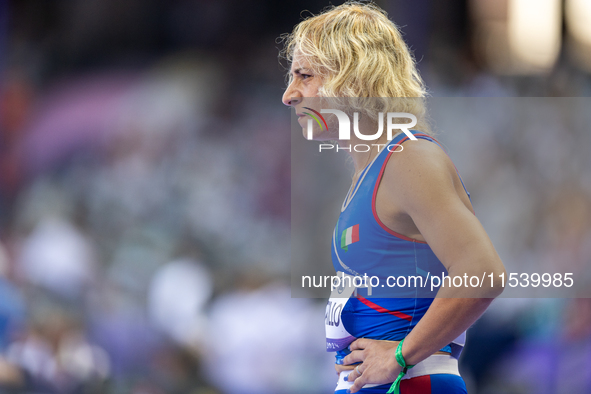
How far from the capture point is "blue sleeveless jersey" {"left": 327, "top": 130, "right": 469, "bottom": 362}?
1.03 metres

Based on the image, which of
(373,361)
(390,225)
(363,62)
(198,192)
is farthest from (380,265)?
(198,192)

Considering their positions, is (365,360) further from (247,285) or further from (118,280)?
(118,280)

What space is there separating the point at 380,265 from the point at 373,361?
19cm

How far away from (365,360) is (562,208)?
2.87m

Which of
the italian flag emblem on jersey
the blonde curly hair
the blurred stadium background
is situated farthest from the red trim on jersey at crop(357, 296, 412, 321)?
the blurred stadium background

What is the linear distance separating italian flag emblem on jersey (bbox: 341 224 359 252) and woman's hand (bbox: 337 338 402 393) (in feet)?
0.66

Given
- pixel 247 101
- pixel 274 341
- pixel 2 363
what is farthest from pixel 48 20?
pixel 274 341

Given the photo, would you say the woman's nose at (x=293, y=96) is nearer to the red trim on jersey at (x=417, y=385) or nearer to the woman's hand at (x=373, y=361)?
the woman's hand at (x=373, y=361)

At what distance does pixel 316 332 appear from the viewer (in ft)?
11.9

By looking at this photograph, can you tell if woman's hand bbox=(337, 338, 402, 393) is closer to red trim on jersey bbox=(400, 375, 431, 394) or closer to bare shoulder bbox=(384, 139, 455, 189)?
red trim on jersey bbox=(400, 375, 431, 394)

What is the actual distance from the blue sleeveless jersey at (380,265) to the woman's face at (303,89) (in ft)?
0.83

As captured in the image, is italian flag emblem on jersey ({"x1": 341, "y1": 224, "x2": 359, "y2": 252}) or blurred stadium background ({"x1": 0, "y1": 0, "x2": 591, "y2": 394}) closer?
italian flag emblem on jersey ({"x1": 341, "y1": 224, "x2": 359, "y2": 252})

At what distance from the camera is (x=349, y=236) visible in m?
1.11

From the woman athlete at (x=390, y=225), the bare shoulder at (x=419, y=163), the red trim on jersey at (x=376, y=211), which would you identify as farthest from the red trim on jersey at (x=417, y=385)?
the bare shoulder at (x=419, y=163)
